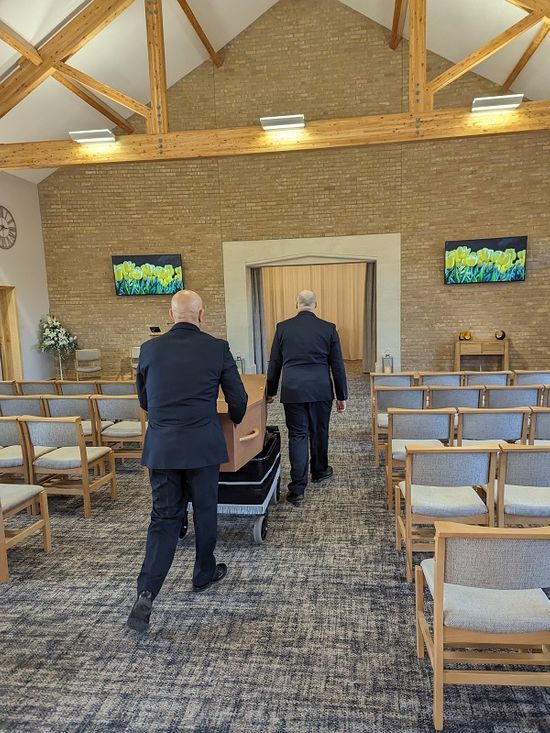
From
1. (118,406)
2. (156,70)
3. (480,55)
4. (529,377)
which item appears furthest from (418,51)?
(118,406)

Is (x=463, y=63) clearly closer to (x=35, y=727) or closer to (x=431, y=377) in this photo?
(x=431, y=377)

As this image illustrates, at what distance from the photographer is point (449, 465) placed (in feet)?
8.68

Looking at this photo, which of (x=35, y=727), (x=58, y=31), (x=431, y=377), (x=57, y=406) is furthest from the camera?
(x=58, y=31)

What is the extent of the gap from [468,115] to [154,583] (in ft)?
19.9

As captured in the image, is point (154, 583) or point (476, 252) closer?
point (154, 583)

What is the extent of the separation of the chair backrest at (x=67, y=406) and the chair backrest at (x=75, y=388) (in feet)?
2.49

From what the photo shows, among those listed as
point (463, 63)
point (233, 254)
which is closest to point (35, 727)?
point (463, 63)

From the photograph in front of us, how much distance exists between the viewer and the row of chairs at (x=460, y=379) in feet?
16.8

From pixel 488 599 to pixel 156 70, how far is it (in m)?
6.93

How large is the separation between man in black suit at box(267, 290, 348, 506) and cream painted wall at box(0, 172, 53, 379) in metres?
7.27

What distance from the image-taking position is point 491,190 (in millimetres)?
9086

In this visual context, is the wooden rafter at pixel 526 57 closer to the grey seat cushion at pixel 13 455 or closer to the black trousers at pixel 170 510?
the black trousers at pixel 170 510

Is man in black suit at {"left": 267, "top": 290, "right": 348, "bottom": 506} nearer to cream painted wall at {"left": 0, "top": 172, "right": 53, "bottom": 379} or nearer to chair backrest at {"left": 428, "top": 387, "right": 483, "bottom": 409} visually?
chair backrest at {"left": 428, "top": 387, "right": 483, "bottom": 409}

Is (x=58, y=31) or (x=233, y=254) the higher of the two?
(x=58, y=31)
